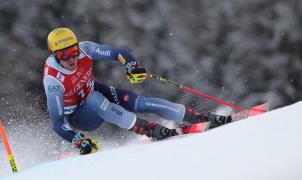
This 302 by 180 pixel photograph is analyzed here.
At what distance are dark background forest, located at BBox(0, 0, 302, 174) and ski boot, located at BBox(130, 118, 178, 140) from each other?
10.3 ft

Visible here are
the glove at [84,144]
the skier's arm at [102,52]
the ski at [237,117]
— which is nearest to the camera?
the glove at [84,144]

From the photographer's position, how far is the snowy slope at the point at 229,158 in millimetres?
1381

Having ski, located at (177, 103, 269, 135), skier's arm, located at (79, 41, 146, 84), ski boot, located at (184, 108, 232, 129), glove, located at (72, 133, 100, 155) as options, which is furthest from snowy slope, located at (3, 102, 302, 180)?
skier's arm, located at (79, 41, 146, 84)

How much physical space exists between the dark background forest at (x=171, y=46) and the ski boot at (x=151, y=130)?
124 inches

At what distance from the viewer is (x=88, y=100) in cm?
389

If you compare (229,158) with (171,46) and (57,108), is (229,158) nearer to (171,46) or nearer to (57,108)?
(57,108)

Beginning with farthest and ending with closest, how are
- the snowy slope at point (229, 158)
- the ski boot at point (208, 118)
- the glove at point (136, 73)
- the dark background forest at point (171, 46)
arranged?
the dark background forest at point (171, 46) < the glove at point (136, 73) < the ski boot at point (208, 118) < the snowy slope at point (229, 158)

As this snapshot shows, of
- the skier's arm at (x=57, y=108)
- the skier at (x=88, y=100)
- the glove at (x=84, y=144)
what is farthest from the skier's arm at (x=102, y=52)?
the glove at (x=84, y=144)

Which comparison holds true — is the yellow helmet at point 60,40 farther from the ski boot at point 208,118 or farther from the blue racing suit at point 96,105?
the ski boot at point 208,118

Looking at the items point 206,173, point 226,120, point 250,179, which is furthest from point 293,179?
point 226,120

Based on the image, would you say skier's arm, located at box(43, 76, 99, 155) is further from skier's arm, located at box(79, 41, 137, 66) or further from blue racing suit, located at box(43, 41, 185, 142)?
skier's arm, located at box(79, 41, 137, 66)

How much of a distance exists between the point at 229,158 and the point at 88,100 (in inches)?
98.3

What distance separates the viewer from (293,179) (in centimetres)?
125

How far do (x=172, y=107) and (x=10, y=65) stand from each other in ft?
12.4
